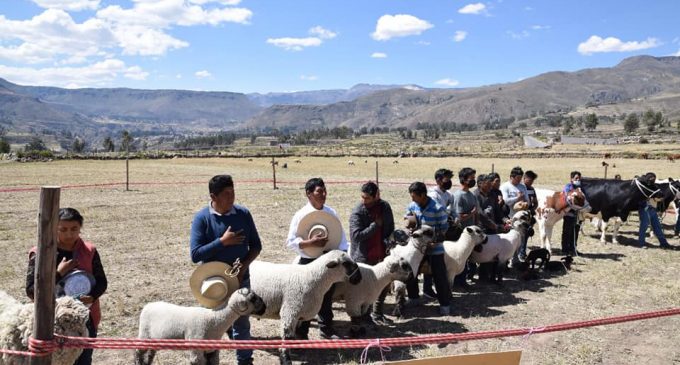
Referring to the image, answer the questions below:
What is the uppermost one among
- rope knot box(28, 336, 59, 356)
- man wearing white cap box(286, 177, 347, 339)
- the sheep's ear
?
man wearing white cap box(286, 177, 347, 339)

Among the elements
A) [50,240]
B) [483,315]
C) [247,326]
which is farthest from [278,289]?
[483,315]

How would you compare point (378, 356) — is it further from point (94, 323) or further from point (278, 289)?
point (94, 323)

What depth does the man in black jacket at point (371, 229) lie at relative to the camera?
6883mm

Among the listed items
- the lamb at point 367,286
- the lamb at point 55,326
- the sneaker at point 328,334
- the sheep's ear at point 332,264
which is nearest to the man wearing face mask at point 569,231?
the lamb at point 367,286

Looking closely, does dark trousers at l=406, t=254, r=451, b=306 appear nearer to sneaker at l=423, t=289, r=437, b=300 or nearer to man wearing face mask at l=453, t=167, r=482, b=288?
sneaker at l=423, t=289, r=437, b=300

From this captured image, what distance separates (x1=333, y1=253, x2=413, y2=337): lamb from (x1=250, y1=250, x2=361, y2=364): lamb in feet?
2.04

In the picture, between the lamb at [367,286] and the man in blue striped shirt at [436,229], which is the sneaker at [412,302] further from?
the lamb at [367,286]

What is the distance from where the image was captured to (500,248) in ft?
30.1

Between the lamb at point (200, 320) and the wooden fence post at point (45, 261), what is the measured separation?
5.07ft

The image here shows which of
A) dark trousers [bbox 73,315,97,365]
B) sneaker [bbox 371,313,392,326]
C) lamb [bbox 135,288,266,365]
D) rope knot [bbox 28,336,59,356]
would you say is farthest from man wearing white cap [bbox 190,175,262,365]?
sneaker [bbox 371,313,392,326]

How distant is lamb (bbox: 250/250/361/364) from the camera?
592 cm

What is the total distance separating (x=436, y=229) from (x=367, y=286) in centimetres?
159

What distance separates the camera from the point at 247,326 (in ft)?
17.6

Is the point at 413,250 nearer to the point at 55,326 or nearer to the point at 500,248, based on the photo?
the point at 500,248
